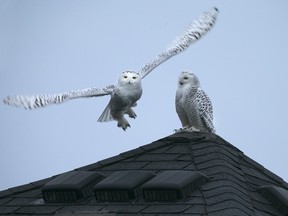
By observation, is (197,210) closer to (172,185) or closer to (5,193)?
(172,185)

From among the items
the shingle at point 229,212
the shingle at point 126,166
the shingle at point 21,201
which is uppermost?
the shingle at point 126,166

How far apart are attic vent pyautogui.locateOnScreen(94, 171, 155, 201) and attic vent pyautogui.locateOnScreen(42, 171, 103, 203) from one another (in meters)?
0.37

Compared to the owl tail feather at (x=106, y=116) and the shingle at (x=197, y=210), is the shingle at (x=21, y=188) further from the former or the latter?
the owl tail feather at (x=106, y=116)

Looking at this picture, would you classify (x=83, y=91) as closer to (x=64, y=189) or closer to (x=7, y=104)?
(x=7, y=104)

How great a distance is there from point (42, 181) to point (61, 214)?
7.56 ft

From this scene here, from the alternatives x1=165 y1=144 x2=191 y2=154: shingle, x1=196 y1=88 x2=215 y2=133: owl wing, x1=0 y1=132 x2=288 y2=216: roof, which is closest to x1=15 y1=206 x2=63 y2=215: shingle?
x1=0 y1=132 x2=288 y2=216: roof

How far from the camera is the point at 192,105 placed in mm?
23750

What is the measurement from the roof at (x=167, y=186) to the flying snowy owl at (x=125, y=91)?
1907 mm

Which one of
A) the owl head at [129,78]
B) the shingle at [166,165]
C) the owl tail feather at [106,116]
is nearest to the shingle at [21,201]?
the shingle at [166,165]

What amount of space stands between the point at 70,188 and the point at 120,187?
97 centimetres

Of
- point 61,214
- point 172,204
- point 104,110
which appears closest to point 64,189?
Result: point 61,214

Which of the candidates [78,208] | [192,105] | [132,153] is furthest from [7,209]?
[192,105]

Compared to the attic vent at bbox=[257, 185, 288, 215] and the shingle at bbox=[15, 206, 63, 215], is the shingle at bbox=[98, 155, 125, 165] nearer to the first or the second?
the shingle at bbox=[15, 206, 63, 215]

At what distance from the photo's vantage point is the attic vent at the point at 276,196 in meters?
20.5
